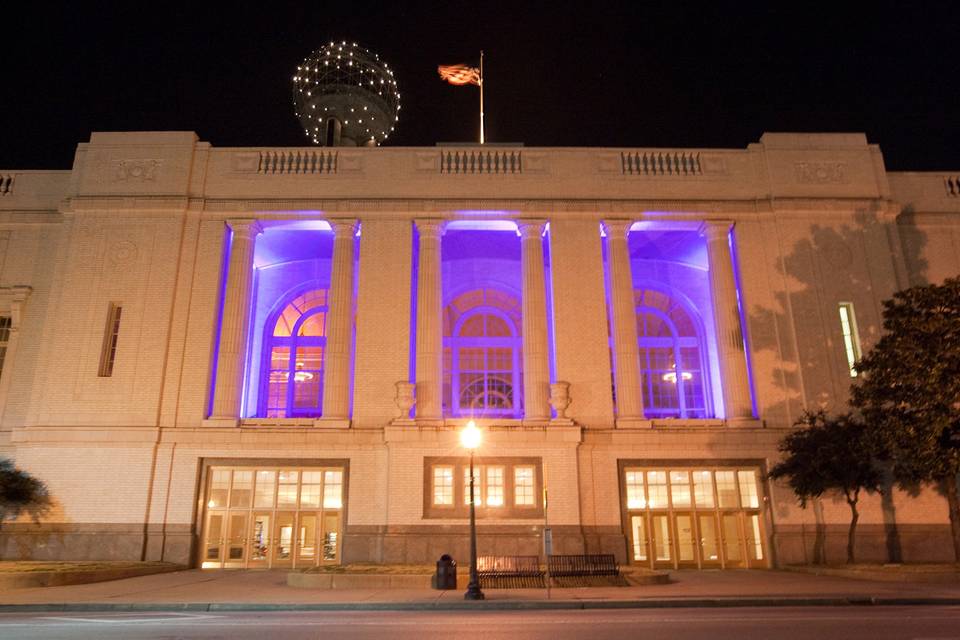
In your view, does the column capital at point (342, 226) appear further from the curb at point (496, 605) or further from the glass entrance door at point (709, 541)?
the glass entrance door at point (709, 541)

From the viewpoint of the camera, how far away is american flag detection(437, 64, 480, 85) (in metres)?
34.2

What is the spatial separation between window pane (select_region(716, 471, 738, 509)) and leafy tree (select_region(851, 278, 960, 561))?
5.82 metres

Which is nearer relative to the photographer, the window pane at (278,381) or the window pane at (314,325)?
the window pane at (278,381)

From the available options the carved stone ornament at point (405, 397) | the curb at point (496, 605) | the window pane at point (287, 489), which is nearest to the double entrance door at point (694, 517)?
the carved stone ornament at point (405, 397)

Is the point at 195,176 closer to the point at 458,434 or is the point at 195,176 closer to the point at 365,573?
the point at 458,434

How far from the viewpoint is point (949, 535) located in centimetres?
2586

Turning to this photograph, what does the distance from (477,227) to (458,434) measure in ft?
32.1

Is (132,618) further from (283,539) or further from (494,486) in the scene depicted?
(494,486)

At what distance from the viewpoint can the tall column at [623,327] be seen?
2764 cm

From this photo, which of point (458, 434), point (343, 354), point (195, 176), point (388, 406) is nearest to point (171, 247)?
point (195, 176)

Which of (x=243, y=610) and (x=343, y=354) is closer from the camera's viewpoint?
(x=243, y=610)

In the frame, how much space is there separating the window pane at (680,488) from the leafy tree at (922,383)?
23.2 ft

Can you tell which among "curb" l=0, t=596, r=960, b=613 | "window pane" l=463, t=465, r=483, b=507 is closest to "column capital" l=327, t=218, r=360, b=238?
"window pane" l=463, t=465, r=483, b=507

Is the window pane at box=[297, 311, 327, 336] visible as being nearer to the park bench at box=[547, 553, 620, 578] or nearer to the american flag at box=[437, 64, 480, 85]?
the american flag at box=[437, 64, 480, 85]
